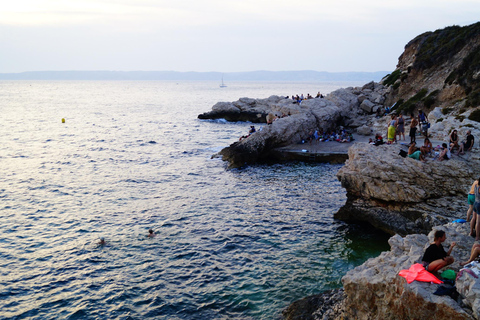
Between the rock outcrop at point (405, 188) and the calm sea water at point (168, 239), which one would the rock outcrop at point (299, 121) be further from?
the rock outcrop at point (405, 188)

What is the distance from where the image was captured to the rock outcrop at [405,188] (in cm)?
1898

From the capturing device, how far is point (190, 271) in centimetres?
1839

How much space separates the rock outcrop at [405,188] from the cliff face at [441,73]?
2279 cm

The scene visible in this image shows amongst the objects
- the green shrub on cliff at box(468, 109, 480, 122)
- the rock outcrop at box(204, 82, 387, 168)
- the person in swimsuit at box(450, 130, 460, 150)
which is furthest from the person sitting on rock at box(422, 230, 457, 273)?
the rock outcrop at box(204, 82, 387, 168)

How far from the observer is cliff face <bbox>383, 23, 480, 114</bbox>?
43.6 m

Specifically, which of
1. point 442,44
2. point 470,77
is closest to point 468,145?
point 470,77

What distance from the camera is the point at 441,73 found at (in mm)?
53562

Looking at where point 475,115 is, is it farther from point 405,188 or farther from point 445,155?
point 405,188

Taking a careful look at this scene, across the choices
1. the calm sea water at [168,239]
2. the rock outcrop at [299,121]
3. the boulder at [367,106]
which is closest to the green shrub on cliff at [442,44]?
the boulder at [367,106]

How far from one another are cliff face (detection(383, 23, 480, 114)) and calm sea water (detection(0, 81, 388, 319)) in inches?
808

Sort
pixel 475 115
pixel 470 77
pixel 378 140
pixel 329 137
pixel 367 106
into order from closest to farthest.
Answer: pixel 378 140
pixel 475 115
pixel 470 77
pixel 329 137
pixel 367 106

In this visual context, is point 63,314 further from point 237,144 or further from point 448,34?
point 448,34

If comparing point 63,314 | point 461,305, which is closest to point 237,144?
point 63,314

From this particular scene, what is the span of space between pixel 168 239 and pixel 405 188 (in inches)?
557
